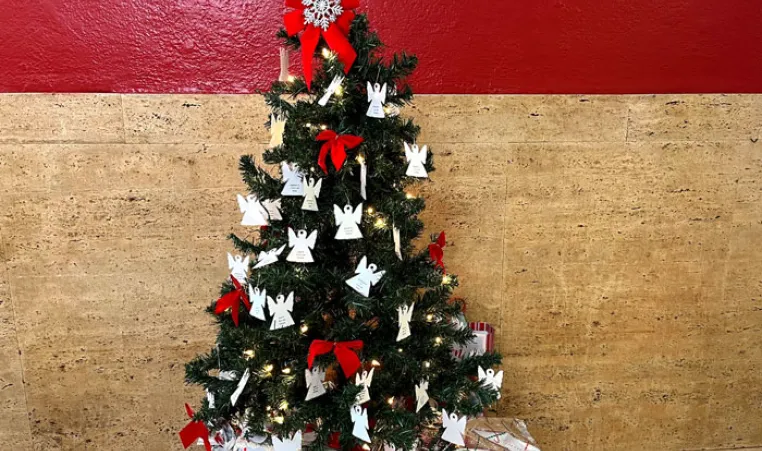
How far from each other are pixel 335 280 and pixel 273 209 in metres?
0.31

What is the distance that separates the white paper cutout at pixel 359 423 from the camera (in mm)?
1559

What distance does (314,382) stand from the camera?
5.37 ft

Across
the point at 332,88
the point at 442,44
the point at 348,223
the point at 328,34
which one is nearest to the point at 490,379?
the point at 348,223

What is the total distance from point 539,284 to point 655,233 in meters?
A: 0.66

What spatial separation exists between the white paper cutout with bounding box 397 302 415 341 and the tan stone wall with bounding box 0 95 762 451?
0.91m

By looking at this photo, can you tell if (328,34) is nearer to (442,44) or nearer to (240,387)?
(442,44)

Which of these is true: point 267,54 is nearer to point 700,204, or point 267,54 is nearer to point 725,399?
point 700,204

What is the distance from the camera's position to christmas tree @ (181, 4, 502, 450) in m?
1.55

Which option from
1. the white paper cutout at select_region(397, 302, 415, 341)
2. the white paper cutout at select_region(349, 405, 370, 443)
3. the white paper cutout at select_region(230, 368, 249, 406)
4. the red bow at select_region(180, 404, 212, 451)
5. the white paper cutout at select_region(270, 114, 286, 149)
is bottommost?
the red bow at select_region(180, 404, 212, 451)

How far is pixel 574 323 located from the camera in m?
2.63

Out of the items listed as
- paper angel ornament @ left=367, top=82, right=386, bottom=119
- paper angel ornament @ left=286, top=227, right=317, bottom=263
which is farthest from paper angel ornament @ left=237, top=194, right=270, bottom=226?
paper angel ornament @ left=367, top=82, right=386, bottom=119

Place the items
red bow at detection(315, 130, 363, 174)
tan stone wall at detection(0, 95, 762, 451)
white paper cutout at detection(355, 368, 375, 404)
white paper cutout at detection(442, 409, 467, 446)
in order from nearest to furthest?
red bow at detection(315, 130, 363, 174)
white paper cutout at detection(355, 368, 375, 404)
white paper cutout at detection(442, 409, 467, 446)
tan stone wall at detection(0, 95, 762, 451)

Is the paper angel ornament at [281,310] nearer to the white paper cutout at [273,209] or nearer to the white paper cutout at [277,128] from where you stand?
the white paper cutout at [273,209]

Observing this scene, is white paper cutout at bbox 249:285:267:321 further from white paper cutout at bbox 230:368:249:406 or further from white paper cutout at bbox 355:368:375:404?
white paper cutout at bbox 355:368:375:404
